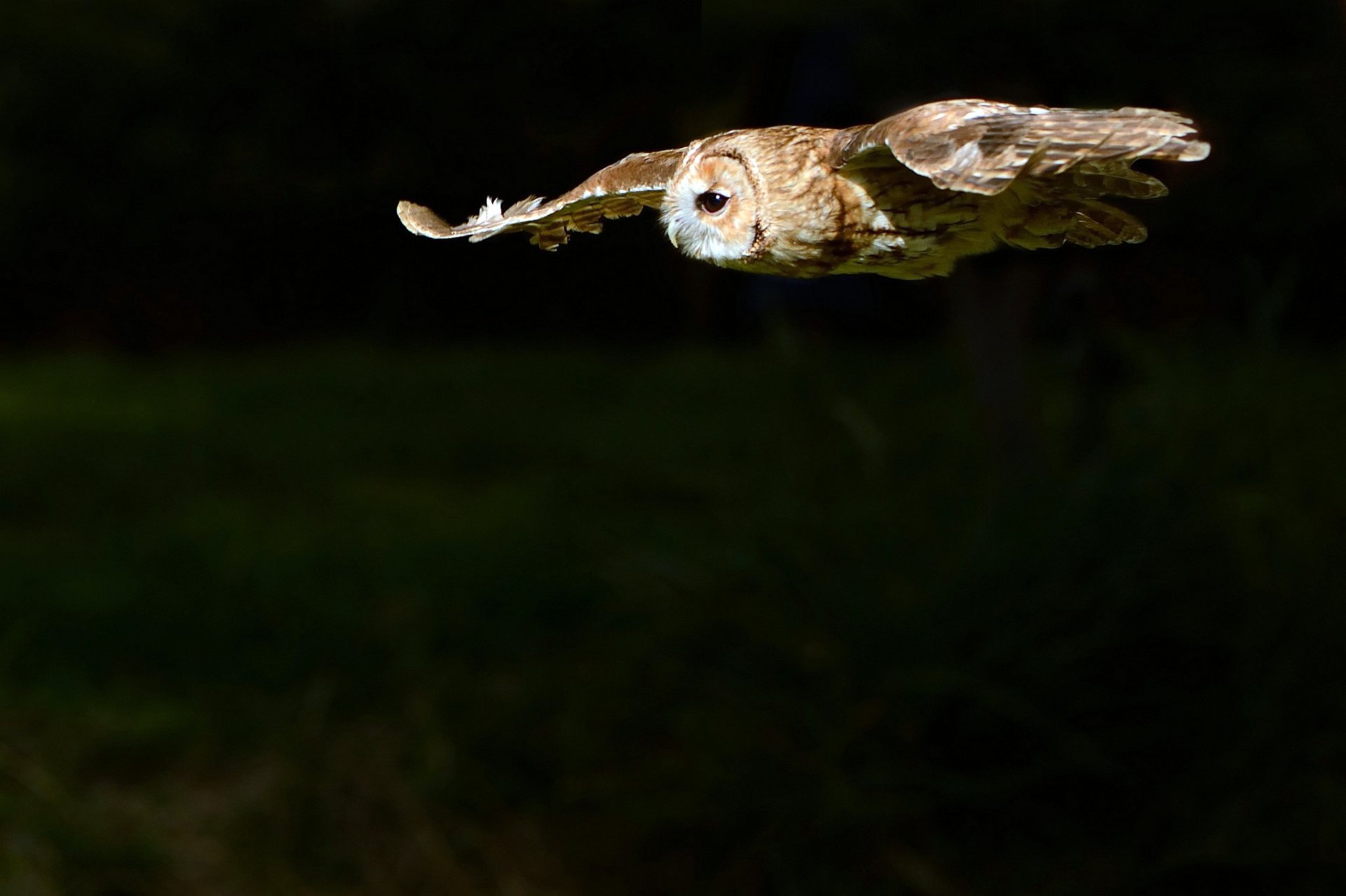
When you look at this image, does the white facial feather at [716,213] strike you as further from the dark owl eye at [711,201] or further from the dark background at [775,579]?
the dark background at [775,579]

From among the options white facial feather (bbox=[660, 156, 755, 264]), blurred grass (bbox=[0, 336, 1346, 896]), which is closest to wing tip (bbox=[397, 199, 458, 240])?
white facial feather (bbox=[660, 156, 755, 264])

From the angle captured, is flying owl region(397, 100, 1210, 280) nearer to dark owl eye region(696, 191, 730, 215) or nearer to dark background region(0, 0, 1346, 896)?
dark owl eye region(696, 191, 730, 215)

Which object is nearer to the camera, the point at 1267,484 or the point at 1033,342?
the point at 1267,484

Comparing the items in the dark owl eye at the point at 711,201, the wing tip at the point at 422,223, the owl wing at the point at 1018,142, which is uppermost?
the owl wing at the point at 1018,142

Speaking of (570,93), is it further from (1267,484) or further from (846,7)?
(1267,484)

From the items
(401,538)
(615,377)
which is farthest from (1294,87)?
(615,377)

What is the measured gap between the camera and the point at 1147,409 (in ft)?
9.71

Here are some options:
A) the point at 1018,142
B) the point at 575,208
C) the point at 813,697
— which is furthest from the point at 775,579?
the point at 1018,142

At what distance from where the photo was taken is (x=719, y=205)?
65 cm

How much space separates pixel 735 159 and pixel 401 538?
4382mm

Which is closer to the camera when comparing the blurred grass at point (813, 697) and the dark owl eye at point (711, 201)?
the dark owl eye at point (711, 201)

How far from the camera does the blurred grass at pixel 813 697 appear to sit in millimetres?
2713

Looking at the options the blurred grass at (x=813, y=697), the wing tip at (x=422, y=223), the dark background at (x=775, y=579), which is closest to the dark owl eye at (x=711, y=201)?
the wing tip at (x=422, y=223)

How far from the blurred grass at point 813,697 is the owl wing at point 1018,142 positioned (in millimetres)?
2191
